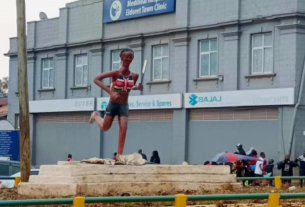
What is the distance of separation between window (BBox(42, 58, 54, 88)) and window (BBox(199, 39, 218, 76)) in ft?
39.0

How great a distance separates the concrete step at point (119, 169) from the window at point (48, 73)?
2955 cm

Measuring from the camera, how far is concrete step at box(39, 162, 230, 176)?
13.7m

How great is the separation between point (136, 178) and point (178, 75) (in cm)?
2195

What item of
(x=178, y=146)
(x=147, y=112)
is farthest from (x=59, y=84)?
(x=178, y=146)

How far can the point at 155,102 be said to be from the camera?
3700 cm

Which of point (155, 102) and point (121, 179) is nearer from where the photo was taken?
point (121, 179)

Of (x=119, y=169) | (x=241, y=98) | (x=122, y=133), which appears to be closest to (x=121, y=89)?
(x=122, y=133)

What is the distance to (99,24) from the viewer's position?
40.9m

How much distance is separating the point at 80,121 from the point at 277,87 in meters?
13.9

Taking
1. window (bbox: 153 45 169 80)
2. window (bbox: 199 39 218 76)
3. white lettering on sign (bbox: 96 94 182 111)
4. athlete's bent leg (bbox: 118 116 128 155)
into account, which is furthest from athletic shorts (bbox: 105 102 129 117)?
window (bbox: 153 45 169 80)

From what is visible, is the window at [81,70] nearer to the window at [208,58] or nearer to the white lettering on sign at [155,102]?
the white lettering on sign at [155,102]

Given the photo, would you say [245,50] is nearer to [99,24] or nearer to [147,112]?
[147,112]

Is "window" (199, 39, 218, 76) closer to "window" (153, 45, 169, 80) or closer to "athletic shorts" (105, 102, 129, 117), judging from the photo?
"window" (153, 45, 169, 80)

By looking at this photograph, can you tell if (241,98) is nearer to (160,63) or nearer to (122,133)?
(160,63)
